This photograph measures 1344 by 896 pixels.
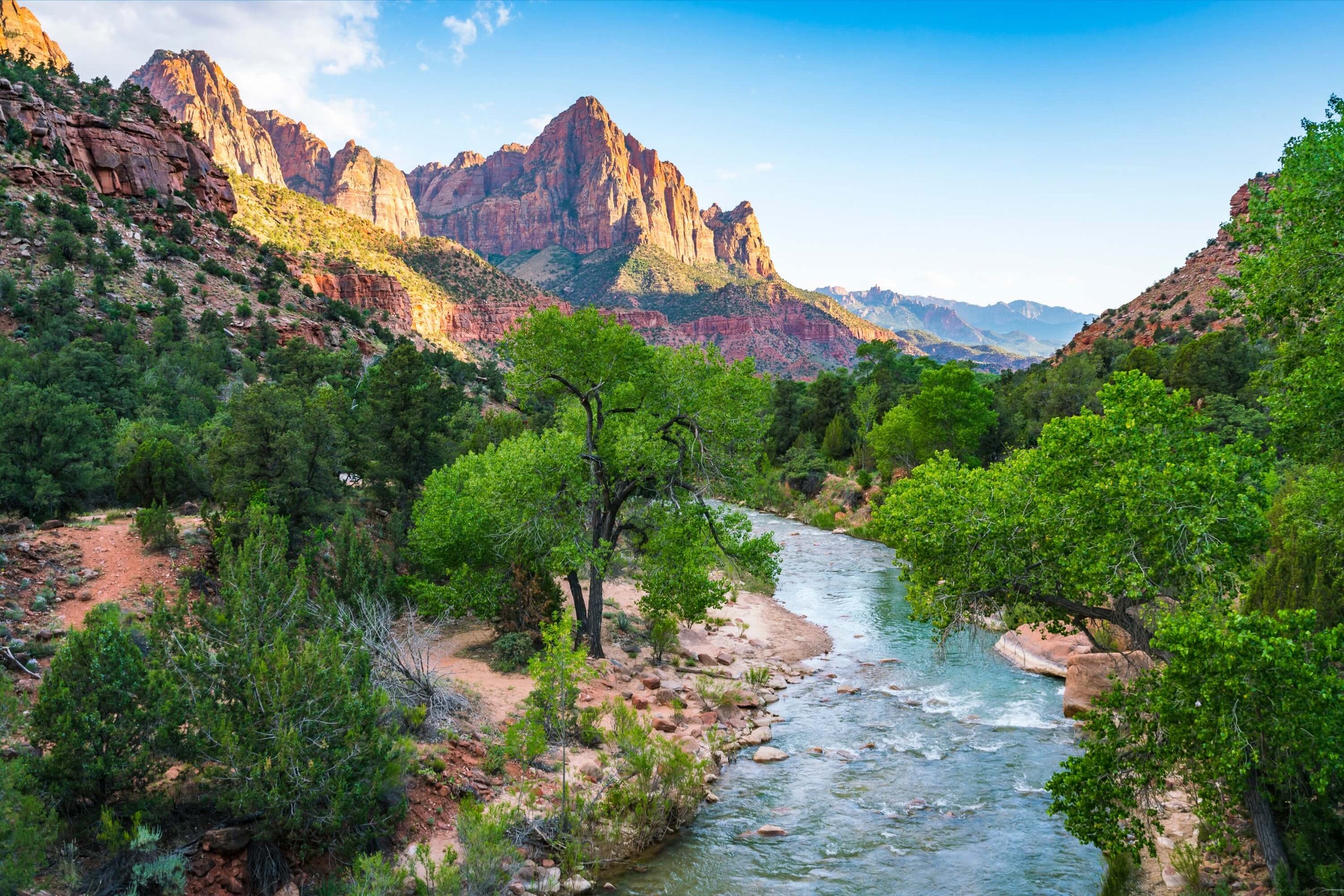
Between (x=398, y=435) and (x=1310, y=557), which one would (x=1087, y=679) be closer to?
(x=1310, y=557)

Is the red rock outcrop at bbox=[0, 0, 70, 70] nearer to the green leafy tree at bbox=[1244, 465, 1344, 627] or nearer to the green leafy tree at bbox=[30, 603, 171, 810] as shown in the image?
the green leafy tree at bbox=[30, 603, 171, 810]

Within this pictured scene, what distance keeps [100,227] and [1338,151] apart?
59.1 metres

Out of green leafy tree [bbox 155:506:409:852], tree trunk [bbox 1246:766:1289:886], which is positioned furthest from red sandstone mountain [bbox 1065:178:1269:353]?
green leafy tree [bbox 155:506:409:852]

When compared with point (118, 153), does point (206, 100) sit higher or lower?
higher

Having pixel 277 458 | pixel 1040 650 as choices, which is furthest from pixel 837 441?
pixel 277 458

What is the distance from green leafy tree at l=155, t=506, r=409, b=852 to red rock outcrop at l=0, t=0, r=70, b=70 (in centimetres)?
11038

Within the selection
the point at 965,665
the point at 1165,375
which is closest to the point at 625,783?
the point at 965,665

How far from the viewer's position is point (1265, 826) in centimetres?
770

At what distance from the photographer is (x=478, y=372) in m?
66.3

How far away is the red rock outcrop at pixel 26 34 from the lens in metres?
85.0

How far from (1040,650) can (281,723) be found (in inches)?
750

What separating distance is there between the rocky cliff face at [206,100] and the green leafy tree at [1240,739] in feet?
684

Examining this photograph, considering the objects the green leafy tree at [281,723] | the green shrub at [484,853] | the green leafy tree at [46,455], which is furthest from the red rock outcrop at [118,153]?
the green shrub at [484,853]

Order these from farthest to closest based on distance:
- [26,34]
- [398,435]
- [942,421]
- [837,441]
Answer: [26,34], [837,441], [942,421], [398,435]
